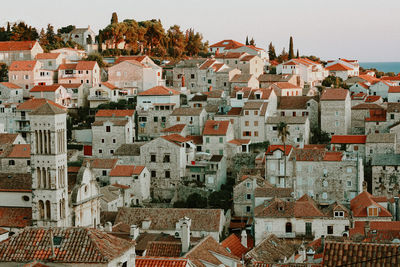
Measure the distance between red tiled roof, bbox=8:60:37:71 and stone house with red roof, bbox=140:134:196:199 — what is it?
1228 inches

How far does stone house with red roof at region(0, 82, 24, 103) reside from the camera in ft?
278

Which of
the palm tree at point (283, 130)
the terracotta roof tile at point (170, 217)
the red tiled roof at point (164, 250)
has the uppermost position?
the palm tree at point (283, 130)

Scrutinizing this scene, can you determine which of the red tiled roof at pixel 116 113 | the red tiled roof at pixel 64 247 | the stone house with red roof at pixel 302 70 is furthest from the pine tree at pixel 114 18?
the red tiled roof at pixel 64 247

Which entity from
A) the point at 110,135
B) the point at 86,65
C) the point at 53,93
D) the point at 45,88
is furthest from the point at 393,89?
the point at 45,88

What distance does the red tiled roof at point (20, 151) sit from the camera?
6569 centimetres

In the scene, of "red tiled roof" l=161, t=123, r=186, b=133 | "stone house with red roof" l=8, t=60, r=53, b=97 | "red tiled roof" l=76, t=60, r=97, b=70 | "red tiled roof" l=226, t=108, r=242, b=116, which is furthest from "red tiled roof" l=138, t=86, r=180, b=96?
"stone house with red roof" l=8, t=60, r=53, b=97

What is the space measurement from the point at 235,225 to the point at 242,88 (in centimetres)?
2583

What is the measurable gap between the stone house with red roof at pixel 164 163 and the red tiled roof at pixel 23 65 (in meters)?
31.2

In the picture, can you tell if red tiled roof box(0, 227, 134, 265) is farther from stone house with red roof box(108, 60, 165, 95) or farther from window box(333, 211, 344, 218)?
stone house with red roof box(108, 60, 165, 95)

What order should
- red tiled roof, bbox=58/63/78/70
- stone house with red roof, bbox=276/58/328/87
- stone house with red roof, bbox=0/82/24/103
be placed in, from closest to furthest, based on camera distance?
stone house with red roof, bbox=0/82/24/103, red tiled roof, bbox=58/63/78/70, stone house with red roof, bbox=276/58/328/87

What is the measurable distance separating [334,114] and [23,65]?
1677 inches

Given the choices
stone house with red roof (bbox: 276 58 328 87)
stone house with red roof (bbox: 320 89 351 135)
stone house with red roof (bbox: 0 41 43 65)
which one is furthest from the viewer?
stone house with red roof (bbox: 0 41 43 65)

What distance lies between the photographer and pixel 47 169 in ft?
159

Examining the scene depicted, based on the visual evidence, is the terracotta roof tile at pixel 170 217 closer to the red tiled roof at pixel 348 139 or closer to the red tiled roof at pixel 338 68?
the red tiled roof at pixel 348 139
